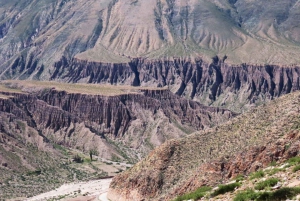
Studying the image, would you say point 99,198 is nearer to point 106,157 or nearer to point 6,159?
point 6,159

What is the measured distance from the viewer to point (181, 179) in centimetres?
6288

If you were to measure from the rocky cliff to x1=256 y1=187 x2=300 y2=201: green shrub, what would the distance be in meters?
20.4

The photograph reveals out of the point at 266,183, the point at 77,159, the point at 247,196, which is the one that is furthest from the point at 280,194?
the point at 77,159

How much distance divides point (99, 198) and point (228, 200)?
54447 millimetres

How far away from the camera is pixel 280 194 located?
25797 millimetres

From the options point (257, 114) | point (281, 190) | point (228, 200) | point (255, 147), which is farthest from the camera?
point (257, 114)

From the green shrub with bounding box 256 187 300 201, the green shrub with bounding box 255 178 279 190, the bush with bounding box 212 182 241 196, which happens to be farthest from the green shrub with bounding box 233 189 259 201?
the bush with bounding box 212 182 241 196

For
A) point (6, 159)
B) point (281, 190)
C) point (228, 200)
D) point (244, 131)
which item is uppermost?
point (281, 190)

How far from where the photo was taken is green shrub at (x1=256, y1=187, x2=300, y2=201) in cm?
2555

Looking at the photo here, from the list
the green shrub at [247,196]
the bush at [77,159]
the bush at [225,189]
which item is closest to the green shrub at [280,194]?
the green shrub at [247,196]

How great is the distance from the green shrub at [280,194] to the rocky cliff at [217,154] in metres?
20.4

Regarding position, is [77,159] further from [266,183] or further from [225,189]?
[266,183]

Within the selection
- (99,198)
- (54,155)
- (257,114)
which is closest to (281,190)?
(257,114)

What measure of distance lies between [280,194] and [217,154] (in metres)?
35.3
